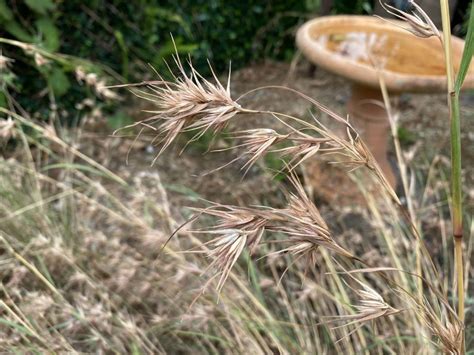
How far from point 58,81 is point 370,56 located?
1.46 metres

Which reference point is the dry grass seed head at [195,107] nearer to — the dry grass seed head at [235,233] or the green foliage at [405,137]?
the dry grass seed head at [235,233]

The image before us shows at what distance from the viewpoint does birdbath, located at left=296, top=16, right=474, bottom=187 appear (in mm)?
2271

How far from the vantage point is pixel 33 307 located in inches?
55.3

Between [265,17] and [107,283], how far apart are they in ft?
8.34

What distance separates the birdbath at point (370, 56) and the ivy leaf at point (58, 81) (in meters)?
1.14

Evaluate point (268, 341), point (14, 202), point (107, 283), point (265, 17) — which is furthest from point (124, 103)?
point (268, 341)

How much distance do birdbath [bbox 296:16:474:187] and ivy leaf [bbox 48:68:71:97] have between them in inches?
45.1

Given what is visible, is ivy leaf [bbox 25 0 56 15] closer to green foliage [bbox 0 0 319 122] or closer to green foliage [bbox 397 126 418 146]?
green foliage [bbox 0 0 319 122]

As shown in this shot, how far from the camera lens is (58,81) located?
2.82 meters

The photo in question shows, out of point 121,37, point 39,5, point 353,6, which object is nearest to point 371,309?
point 39,5

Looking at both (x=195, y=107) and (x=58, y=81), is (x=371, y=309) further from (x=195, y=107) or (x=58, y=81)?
(x=58, y=81)

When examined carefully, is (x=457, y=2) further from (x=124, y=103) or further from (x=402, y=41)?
(x=124, y=103)

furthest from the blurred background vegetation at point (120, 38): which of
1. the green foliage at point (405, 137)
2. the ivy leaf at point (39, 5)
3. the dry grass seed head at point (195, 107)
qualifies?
the dry grass seed head at point (195, 107)

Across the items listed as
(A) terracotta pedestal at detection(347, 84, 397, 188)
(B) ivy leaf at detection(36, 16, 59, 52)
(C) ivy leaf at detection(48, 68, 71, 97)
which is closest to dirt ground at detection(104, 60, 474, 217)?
(A) terracotta pedestal at detection(347, 84, 397, 188)
